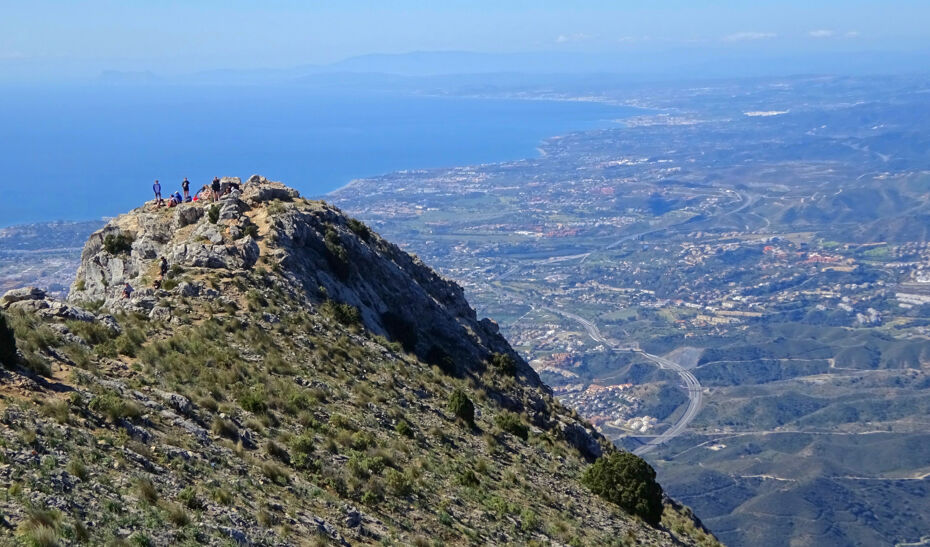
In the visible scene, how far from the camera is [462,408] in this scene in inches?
1040

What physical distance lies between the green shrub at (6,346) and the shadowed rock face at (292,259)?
1100 cm

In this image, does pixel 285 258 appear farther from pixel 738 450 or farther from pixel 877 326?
pixel 877 326

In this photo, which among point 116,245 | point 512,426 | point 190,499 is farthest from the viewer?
point 116,245

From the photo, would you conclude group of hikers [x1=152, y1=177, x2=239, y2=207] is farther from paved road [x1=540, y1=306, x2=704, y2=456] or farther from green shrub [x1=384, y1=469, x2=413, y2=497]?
paved road [x1=540, y1=306, x2=704, y2=456]

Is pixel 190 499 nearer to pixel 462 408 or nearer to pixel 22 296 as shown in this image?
pixel 22 296

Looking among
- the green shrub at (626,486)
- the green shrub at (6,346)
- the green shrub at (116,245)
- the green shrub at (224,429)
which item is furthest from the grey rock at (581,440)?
the green shrub at (6,346)

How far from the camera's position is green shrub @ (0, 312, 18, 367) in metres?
16.4

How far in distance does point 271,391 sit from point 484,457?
7.02m

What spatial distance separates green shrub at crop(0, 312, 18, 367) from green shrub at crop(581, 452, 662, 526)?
58.3 feet

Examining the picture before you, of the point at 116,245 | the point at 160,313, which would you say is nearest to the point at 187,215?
the point at 116,245

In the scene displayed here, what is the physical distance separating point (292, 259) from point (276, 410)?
41.7 feet

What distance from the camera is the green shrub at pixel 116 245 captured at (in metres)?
35.8

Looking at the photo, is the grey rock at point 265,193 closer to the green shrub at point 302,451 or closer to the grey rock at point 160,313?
the grey rock at point 160,313

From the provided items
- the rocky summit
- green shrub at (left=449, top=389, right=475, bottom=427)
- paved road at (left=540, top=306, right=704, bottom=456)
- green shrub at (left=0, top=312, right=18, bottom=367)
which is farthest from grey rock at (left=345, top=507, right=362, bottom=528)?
paved road at (left=540, top=306, right=704, bottom=456)
